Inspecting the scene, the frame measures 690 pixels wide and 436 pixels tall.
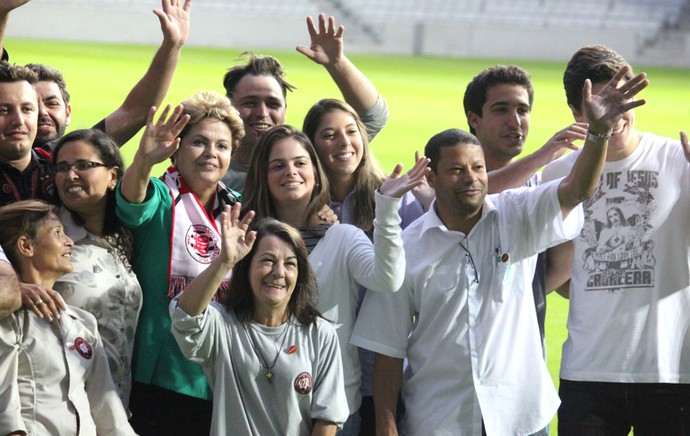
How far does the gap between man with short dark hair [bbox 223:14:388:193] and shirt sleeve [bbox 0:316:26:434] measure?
134 centimetres

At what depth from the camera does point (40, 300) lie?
314cm

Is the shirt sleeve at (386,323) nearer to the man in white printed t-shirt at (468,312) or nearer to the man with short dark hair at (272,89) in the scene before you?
the man in white printed t-shirt at (468,312)

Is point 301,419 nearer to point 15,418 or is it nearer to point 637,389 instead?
point 15,418

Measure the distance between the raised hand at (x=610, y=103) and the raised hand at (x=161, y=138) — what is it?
4.17 ft

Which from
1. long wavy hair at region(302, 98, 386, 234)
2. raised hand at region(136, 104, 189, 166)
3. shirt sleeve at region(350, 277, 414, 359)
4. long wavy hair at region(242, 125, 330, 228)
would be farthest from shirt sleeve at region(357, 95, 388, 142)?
raised hand at region(136, 104, 189, 166)

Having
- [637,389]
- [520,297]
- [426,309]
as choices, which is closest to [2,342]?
[426,309]

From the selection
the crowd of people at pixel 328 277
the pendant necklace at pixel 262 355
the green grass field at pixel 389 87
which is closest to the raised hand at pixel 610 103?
the crowd of people at pixel 328 277

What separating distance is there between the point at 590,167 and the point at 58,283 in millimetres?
1704

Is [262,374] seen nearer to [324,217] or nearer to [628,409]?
[324,217]

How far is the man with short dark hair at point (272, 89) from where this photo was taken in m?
4.34

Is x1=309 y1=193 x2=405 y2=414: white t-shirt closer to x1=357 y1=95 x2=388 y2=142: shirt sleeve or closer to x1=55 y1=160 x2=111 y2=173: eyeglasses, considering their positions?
x1=55 y1=160 x2=111 y2=173: eyeglasses

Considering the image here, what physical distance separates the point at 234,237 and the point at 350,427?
792mm

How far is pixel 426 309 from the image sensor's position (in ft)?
11.5

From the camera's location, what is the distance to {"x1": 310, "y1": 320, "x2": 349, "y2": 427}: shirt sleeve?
10.8 ft
